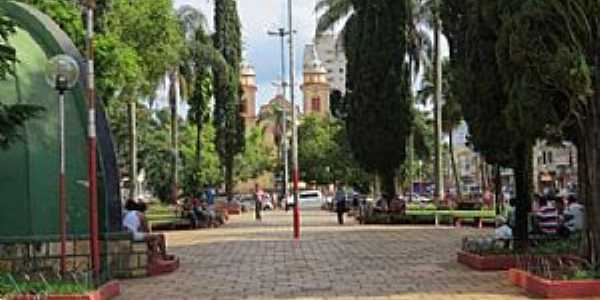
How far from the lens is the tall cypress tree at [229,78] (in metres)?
64.1

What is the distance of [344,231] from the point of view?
35.6 meters

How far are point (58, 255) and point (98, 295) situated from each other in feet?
12.2

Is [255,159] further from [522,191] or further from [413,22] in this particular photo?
[522,191]

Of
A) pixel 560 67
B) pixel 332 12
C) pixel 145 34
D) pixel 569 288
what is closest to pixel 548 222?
pixel 560 67

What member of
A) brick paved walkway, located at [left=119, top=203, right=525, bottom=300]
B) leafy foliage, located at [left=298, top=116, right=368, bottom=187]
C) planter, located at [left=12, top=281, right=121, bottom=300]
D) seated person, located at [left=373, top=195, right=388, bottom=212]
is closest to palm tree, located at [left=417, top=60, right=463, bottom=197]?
seated person, located at [left=373, top=195, right=388, bottom=212]

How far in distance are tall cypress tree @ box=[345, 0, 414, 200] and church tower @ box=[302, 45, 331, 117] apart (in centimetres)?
8177

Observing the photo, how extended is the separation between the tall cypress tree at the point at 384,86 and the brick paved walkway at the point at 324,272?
12676 mm

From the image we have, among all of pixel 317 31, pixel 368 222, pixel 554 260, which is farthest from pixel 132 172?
pixel 554 260

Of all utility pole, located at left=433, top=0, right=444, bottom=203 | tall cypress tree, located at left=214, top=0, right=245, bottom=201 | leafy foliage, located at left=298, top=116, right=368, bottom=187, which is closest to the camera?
utility pole, located at left=433, top=0, right=444, bottom=203

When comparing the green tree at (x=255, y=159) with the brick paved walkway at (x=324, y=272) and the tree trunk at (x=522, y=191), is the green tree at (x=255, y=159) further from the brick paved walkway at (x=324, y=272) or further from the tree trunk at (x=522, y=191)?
the tree trunk at (x=522, y=191)

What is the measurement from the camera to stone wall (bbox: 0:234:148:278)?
18.0 meters

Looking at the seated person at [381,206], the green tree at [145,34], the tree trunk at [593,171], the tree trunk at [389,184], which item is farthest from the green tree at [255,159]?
the tree trunk at [593,171]

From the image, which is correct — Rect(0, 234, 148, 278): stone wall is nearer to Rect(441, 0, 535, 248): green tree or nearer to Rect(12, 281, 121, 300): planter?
Rect(12, 281, 121, 300): planter

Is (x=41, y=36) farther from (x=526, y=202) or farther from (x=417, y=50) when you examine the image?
(x=417, y=50)
